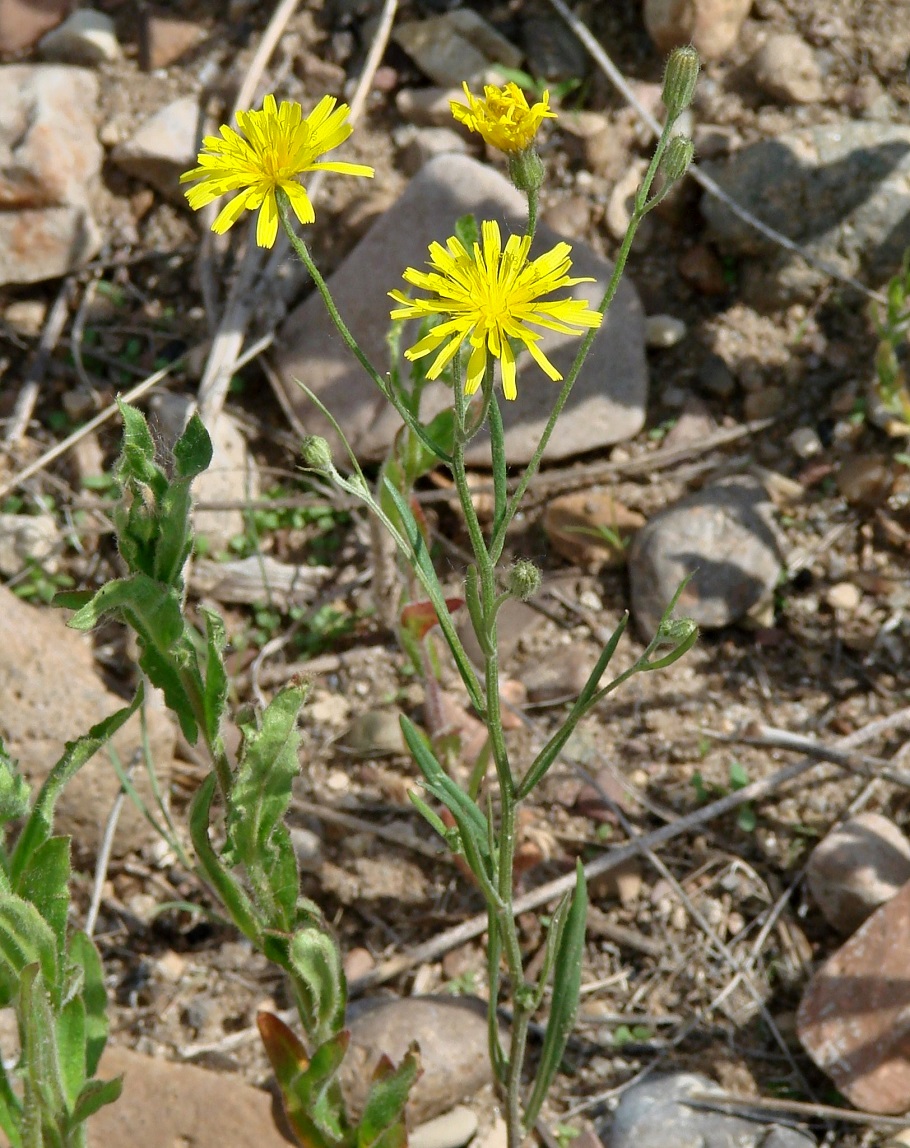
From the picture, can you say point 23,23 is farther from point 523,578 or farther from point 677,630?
point 677,630

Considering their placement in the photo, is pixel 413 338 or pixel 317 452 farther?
pixel 413 338

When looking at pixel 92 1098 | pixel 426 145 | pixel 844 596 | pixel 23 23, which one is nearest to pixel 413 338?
pixel 426 145

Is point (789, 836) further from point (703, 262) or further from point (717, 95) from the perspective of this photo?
point (717, 95)

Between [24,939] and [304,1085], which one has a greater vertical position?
[24,939]

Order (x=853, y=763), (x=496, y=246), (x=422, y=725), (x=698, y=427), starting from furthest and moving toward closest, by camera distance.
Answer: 1. (x=698, y=427)
2. (x=422, y=725)
3. (x=853, y=763)
4. (x=496, y=246)

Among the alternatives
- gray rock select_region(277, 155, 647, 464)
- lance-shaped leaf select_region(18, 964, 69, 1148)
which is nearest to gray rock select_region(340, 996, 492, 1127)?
lance-shaped leaf select_region(18, 964, 69, 1148)

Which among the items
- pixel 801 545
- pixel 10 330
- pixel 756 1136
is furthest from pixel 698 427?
pixel 10 330
